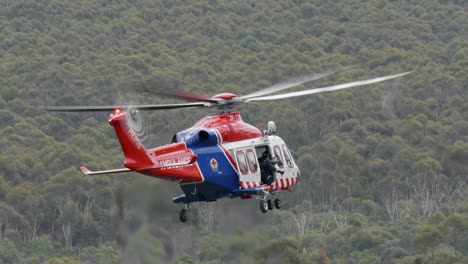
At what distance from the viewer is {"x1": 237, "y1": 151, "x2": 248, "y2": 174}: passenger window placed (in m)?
36.7

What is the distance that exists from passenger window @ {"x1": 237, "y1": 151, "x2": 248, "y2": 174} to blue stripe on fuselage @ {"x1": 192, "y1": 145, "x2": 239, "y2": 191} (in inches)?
11.8

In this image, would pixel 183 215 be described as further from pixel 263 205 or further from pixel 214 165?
pixel 263 205

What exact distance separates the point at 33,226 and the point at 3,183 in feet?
31.6

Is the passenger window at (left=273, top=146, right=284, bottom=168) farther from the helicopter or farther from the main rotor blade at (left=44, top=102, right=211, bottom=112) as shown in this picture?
the main rotor blade at (left=44, top=102, right=211, bottom=112)

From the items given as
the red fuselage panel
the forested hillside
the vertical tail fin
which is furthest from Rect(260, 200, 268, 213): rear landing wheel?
A: the vertical tail fin

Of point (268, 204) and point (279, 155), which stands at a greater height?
point (279, 155)

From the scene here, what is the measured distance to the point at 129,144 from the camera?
33.2 meters

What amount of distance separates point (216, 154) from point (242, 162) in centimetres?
97

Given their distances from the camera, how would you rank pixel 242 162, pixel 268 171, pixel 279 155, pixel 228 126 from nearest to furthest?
pixel 242 162 → pixel 228 126 → pixel 268 171 → pixel 279 155

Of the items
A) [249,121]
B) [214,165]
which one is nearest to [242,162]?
[214,165]

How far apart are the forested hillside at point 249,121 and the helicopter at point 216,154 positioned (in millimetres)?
1215

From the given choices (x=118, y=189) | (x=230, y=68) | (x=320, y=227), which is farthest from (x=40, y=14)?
(x=118, y=189)

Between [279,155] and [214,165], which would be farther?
[279,155]

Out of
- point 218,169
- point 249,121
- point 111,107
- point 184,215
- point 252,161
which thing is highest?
point 111,107
